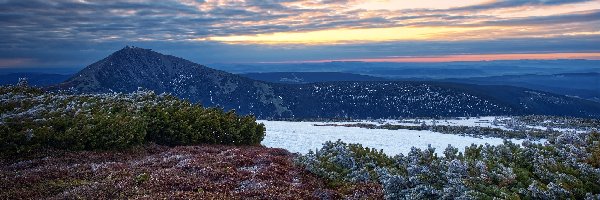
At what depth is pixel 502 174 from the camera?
908cm

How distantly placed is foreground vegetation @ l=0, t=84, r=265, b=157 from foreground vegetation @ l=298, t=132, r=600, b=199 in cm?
Result: 944

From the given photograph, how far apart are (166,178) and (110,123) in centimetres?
751

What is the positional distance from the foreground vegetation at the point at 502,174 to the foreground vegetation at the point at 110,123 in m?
9.44

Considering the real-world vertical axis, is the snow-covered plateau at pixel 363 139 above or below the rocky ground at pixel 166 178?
below

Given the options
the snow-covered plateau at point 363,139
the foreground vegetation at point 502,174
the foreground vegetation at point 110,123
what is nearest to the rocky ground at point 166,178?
the foreground vegetation at point 110,123

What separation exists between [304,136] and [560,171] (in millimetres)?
24233

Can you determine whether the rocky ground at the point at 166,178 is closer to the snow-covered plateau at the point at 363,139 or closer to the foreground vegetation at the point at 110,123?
the foreground vegetation at the point at 110,123

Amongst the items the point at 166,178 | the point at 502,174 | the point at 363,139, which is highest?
the point at 502,174

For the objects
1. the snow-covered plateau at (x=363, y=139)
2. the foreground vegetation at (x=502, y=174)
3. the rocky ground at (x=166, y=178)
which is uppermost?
the foreground vegetation at (x=502, y=174)

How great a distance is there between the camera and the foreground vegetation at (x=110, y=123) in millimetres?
17328

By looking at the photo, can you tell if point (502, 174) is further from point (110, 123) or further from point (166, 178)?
point (110, 123)

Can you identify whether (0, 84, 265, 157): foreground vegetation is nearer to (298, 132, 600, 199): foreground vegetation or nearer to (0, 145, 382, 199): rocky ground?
(0, 145, 382, 199): rocky ground

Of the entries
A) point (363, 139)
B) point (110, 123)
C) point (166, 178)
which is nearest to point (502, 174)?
point (166, 178)

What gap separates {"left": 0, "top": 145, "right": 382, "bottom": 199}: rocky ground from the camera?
11047 millimetres
